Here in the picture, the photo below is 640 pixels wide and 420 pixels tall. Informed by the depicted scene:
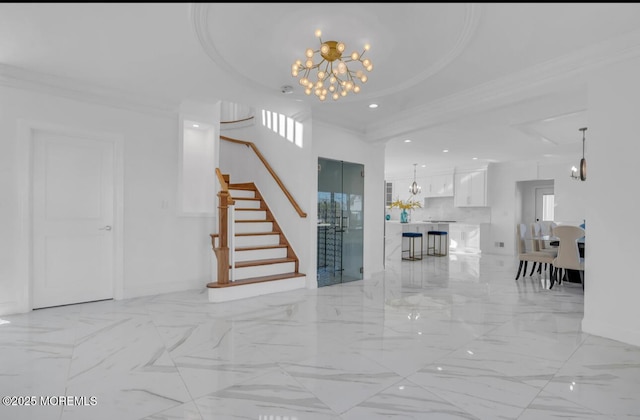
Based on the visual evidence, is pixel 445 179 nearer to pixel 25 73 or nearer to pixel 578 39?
pixel 578 39

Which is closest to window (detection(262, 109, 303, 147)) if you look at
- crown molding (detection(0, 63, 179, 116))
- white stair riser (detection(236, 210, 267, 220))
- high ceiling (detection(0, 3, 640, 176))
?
high ceiling (detection(0, 3, 640, 176))

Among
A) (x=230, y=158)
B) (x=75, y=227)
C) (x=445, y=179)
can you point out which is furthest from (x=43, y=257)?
(x=445, y=179)

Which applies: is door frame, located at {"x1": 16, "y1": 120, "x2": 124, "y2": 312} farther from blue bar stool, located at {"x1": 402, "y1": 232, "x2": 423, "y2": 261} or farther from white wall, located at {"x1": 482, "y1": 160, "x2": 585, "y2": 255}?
white wall, located at {"x1": 482, "y1": 160, "x2": 585, "y2": 255}

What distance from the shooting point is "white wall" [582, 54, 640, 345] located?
2805 mm

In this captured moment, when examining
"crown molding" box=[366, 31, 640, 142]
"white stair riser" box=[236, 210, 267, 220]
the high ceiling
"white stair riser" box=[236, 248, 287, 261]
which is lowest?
"white stair riser" box=[236, 248, 287, 261]

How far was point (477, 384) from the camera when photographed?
2.13 meters

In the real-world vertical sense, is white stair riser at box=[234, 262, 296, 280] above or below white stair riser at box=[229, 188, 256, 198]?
below

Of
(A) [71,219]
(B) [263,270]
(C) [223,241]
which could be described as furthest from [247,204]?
(A) [71,219]

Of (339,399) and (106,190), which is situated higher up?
(106,190)

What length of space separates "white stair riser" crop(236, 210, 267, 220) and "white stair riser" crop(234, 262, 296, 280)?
1.12 metres

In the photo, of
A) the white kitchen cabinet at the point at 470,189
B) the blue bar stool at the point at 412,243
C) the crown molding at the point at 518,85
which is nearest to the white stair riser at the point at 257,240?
the crown molding at the point at 518,85

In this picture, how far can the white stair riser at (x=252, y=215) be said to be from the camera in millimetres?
5497

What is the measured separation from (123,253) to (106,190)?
80 centimetres

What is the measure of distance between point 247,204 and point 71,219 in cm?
255
